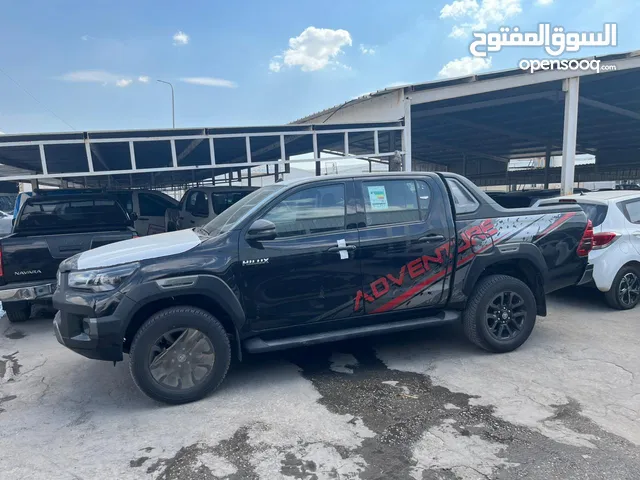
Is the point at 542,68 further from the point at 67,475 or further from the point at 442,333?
the point at 67,475

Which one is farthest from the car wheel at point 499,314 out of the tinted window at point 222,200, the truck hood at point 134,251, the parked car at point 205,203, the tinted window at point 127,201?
the tinted window at point 127,201

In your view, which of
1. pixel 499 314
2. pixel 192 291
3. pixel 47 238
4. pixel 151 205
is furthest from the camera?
pixel 151 205

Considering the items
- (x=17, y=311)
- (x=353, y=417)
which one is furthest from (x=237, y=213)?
(x=17, y=311)

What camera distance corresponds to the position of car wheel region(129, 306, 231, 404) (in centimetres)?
349

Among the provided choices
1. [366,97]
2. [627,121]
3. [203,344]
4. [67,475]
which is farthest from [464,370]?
[627,121]

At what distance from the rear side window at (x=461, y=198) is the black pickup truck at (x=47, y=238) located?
4.06 metres

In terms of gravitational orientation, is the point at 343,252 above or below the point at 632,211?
below

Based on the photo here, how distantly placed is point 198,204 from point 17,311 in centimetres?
507

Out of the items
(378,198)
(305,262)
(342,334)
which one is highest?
(378,198)

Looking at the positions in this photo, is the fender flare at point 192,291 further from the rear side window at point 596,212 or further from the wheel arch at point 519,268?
the rear side window at point 596,212

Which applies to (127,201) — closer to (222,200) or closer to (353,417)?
(222,200)

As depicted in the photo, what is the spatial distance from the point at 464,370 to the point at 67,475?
10.8 feet

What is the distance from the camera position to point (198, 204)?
10.4 m

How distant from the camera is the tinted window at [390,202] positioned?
13.6 ft
